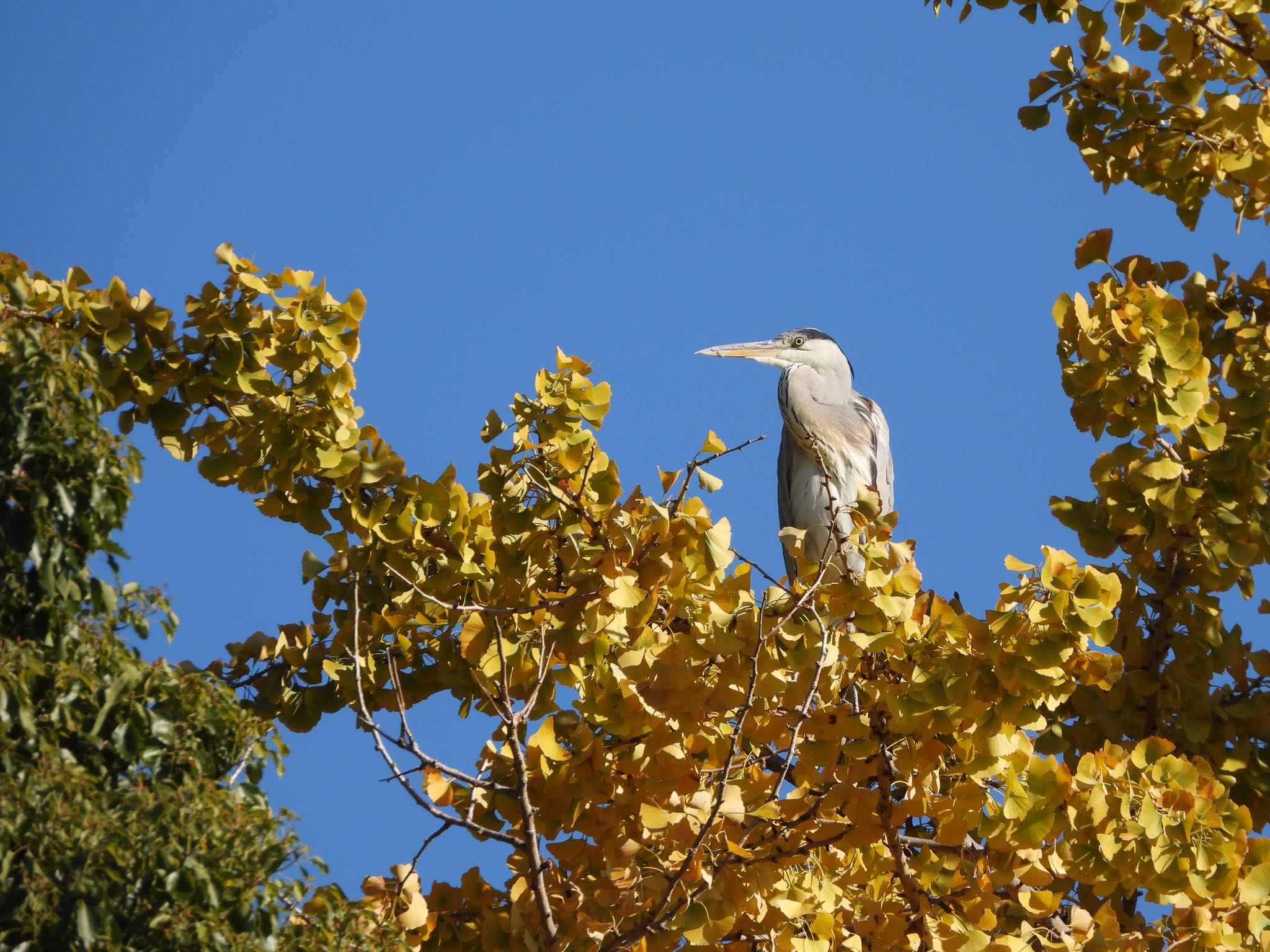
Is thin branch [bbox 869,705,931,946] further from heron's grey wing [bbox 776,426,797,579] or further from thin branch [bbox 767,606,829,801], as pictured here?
heron's grey wing [bbox 776,426,797,579]

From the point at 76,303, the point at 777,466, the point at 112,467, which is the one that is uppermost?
the point at 777,466

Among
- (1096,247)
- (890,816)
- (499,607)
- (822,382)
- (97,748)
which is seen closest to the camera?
(97,748)

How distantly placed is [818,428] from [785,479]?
16.6 inches

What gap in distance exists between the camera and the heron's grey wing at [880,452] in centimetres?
673

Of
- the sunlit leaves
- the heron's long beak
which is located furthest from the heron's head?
the sunlit leaves

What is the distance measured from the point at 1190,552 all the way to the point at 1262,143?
47.5 inches

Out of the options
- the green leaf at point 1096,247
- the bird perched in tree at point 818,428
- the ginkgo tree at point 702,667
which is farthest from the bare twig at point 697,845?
the bird perched in tree at point 818,428

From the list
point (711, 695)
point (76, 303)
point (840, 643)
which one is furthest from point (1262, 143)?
point (76, 303)

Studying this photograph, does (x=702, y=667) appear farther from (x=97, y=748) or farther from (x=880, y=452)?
(x=880, y=452)

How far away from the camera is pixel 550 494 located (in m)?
2.98

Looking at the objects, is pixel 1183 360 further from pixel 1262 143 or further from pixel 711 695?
pixel 711 695

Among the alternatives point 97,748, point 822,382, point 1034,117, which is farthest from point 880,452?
point 97,748

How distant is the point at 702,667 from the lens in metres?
2.74

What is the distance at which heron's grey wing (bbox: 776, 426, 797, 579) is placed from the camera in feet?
22.4
